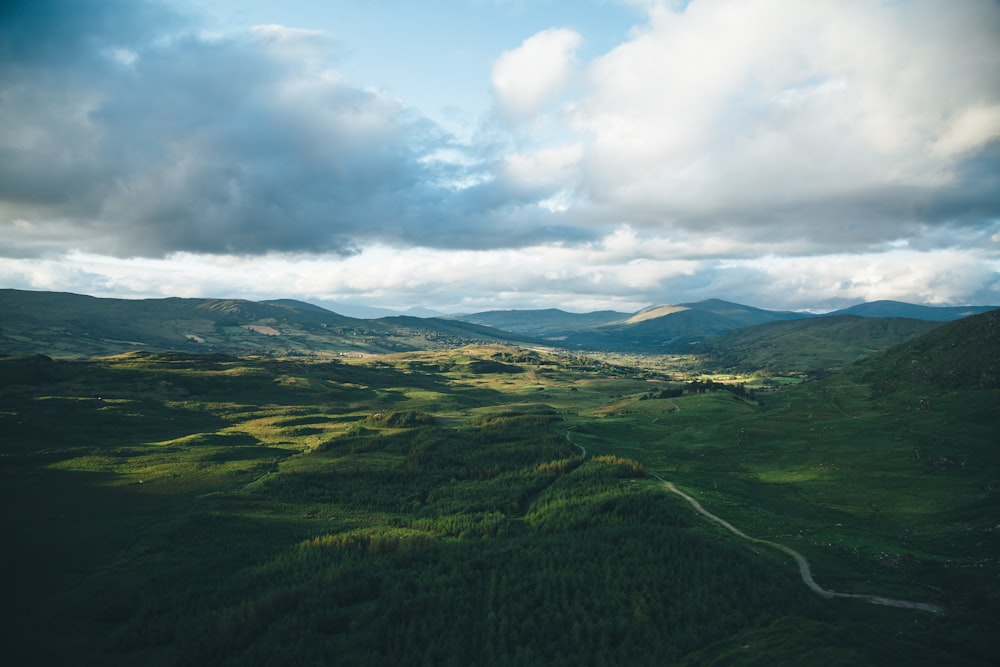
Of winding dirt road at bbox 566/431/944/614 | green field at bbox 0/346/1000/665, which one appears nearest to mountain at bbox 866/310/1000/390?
green field at bbox 0/346/1000/665

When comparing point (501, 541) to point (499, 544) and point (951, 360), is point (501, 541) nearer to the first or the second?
point (499, 544)

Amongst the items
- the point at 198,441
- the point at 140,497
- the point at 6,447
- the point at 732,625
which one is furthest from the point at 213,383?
the point at 732,625

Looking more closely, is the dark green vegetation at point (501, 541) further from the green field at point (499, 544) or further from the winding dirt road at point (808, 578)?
the winding dirt road at point (808, 578)

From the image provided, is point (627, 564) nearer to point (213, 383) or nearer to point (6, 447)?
point (6, 447)

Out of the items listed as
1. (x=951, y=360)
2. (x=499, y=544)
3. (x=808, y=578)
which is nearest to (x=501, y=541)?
A: (x=499, y=544)

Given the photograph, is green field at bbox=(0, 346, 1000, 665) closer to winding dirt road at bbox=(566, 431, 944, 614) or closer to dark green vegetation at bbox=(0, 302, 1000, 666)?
dark green vegetation at bbox=(0, 302, 1000, 666)

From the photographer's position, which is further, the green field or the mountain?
the mountain
